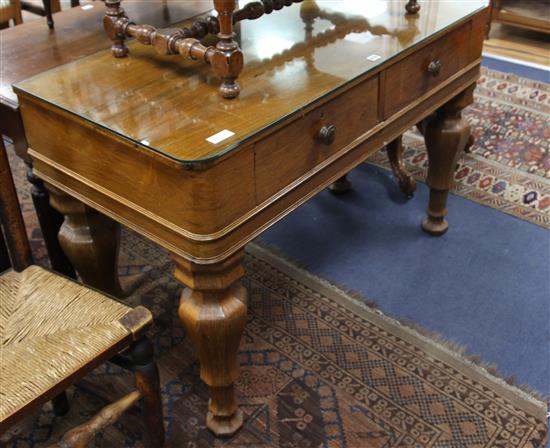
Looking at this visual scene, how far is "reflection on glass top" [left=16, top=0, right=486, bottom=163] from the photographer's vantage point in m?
1.30

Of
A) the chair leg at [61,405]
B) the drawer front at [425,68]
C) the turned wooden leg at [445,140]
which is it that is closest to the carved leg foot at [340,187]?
the turned wooden leg at [445,140]

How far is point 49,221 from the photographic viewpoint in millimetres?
1860

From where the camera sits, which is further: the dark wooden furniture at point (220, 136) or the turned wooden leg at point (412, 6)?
the turned wooden leg at point (412, 6)

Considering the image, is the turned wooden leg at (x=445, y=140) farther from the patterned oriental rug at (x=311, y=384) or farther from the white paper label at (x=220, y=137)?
the white paper label at (x=220, y=137)

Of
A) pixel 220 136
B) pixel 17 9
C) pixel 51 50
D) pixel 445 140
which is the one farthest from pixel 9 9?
pixel 220 136

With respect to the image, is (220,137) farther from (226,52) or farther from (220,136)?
(226,52)

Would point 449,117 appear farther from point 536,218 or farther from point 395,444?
point 395,444

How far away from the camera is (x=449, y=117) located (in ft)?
6.89

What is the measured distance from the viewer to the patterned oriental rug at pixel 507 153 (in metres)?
2.58

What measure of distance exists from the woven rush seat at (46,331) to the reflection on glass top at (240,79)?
0.36m

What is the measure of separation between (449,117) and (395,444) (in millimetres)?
974

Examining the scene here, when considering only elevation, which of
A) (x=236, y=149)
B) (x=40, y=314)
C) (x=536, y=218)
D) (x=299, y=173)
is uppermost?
(x=236, y=149)

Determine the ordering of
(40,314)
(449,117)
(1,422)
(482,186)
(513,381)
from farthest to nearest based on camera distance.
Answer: (482,186), (449,117), (513,381), (40,314), (1,422)

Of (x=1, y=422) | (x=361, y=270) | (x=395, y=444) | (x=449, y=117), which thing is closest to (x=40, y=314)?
(x=1, y=422)
